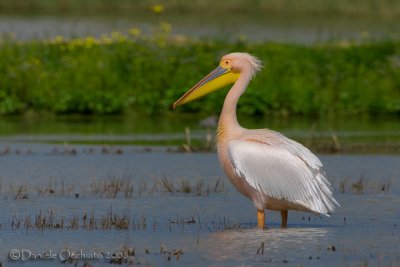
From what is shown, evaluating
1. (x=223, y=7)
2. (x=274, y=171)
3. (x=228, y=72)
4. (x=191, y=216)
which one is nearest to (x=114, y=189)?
(x=191, y=216)

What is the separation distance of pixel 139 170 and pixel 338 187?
7.41ft

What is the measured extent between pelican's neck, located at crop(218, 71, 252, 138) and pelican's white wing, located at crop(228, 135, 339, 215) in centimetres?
24

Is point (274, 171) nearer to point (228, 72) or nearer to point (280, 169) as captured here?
point (280, 169)

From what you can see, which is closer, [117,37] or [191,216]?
[191,216]

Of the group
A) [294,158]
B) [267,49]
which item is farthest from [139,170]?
[267,49]

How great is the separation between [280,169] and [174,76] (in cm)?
1054

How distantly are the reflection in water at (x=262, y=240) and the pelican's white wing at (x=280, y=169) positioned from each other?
0.25 meters

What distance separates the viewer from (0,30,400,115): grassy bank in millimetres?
19016

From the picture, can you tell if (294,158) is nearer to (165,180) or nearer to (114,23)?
(165,180)

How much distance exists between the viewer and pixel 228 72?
1019 cm

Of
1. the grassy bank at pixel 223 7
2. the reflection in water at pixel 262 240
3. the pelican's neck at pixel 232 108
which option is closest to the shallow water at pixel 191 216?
the reflection in water at pixel 262 240

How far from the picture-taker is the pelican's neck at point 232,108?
31.5 feet

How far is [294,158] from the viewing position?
934cm

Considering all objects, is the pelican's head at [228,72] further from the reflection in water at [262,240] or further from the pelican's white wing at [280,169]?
the reflection in water at [262,240]
